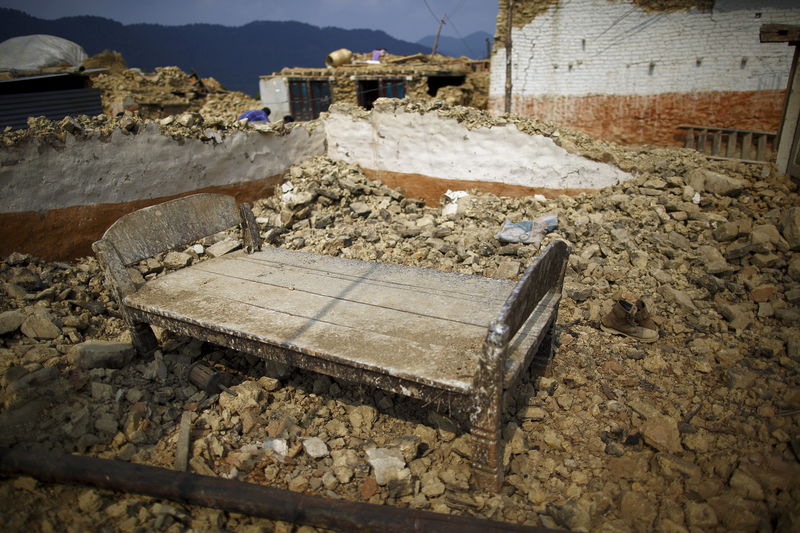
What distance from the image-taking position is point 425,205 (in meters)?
7.07

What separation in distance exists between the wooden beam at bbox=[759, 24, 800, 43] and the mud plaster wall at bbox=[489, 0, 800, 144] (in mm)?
6827

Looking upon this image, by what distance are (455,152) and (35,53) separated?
13.3m

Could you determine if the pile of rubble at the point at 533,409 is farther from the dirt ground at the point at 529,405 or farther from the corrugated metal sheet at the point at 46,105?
the corrugated metal sheet at the point at 46,105

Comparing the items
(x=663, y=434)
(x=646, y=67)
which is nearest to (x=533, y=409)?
(x=663, y=434)

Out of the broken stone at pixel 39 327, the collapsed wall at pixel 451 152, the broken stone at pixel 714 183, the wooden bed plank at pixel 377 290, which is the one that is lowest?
the broken stone at pixel 39 327

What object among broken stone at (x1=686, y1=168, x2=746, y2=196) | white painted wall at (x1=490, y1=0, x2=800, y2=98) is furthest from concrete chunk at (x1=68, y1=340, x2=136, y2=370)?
white painted wall at (x1=490, y1=0, x2=800, y2=98)

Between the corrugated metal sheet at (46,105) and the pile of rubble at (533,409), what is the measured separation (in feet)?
27.8

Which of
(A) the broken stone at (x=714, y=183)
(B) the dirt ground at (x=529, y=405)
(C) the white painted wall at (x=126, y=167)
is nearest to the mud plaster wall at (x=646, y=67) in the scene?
(A) the broken stone at (x=714, y=183)

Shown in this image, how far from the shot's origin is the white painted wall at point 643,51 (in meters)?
10.4

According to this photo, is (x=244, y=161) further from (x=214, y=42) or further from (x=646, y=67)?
(x=214, y=42)

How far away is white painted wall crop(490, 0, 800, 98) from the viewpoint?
10359mm

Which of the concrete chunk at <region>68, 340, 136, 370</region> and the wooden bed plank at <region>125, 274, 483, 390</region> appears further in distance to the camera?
the concrete chunk at <region>68, 340, 136, 370</region>

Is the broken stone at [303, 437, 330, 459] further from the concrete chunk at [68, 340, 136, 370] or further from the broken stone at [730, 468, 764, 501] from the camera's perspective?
the broken stone at [730, 468, 764, 501]

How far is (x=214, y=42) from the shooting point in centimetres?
→ 11962
